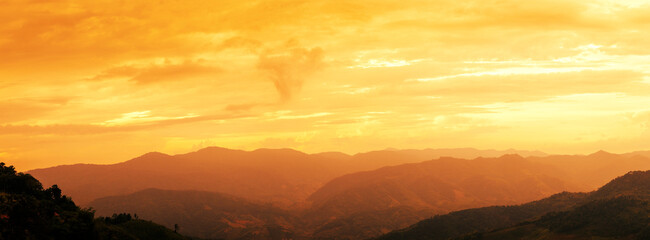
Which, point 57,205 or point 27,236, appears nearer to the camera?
point 27,236

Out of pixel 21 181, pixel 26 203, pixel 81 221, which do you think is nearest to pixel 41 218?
pixel 26 203

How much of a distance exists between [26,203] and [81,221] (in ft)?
76.7

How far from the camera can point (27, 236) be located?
15862cm

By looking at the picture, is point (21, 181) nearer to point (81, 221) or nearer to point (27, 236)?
point (81, 221)

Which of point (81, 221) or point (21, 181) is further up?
point (21, 181)

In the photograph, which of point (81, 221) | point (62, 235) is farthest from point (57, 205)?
point (62, 235)

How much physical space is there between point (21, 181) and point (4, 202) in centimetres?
3935

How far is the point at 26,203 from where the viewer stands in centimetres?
17100

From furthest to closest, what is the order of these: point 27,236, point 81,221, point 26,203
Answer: point 81,221 → point 26,203 → point 27,236

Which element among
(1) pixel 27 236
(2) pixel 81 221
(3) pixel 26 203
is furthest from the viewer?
(2) pixel 81 221

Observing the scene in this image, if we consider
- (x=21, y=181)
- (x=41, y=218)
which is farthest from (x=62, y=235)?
(x=21, y=181)

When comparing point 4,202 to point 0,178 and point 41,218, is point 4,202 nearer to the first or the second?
point 41,218

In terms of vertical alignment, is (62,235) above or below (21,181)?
below

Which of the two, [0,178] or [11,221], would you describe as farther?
[0,178]
